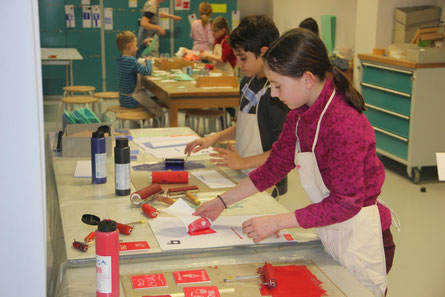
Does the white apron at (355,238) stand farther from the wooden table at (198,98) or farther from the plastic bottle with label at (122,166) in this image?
the wooden table at (198,98)

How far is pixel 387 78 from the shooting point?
560 centimetres

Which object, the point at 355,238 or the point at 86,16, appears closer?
the point at 355,238

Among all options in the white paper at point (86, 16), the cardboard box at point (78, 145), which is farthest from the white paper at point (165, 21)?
the cardboard box at point (78, 145)

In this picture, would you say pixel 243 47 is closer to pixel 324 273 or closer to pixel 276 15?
pixel 324 273

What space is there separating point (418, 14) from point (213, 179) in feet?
14.0

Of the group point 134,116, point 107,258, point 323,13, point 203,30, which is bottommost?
point 134,116

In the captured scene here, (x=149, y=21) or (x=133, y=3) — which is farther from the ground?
(x=133, y=3)

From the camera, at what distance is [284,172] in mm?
2037

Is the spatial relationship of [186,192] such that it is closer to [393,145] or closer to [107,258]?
[107,258]

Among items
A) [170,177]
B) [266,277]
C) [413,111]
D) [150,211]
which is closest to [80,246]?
[150,211]

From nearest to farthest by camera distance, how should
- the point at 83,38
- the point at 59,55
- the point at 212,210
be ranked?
the point at 212,210
the point at 59,55
the point at 83,38

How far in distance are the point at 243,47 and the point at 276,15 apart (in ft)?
27.5

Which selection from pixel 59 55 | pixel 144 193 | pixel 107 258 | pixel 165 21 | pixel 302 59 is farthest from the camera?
pixel 165 21

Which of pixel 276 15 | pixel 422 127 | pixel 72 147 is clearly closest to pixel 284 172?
pixel 72 147
